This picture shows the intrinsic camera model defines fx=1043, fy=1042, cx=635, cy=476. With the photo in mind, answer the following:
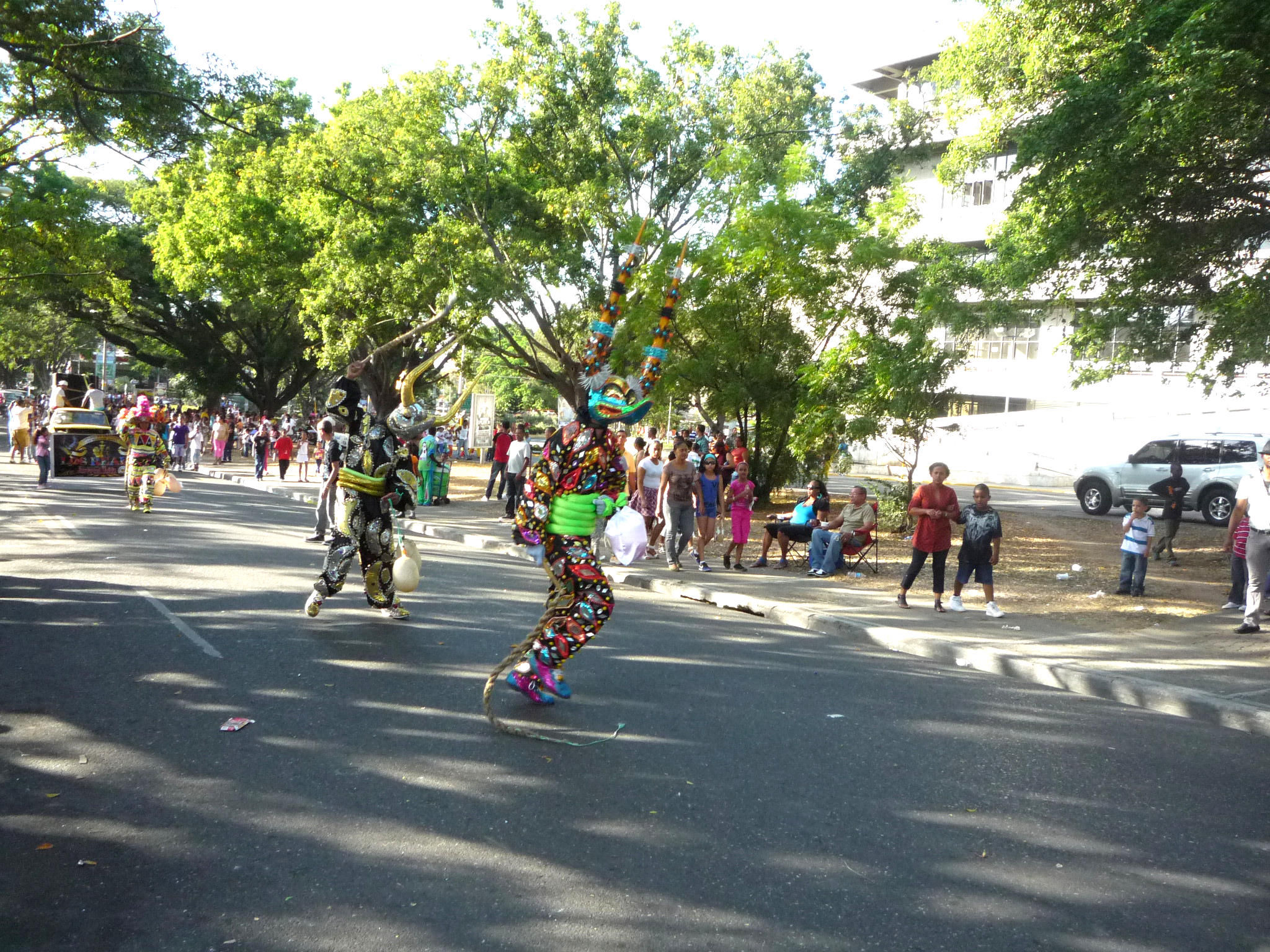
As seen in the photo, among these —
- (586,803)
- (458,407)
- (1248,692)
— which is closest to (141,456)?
(458,407)

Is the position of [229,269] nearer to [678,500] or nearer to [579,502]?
[678,500]

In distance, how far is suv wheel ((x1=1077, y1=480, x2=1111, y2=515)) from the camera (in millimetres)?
22375

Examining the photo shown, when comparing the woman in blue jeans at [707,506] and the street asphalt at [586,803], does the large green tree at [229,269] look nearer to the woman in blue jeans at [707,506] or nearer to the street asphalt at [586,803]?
the woman in blue jeans at [707,506]

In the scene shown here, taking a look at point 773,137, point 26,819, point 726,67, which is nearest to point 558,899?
point 26,819

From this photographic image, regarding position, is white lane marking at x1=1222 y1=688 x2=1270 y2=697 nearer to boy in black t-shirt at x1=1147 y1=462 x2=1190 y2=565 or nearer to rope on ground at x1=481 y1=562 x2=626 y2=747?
rope on ground at x1=481 y1=562 x2=626 y2=747

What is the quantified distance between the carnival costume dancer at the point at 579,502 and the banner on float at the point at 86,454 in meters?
20.9

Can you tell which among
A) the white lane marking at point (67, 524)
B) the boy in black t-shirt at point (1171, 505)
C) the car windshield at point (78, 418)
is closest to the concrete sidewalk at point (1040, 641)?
the boy in black t-shirt at point (1171, 505)

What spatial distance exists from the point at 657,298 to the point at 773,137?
9.55 m

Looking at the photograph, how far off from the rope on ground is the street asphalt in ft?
0.38

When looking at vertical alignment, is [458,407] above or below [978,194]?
below

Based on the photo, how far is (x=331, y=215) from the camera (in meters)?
27.0

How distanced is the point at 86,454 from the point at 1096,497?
23.1 meters

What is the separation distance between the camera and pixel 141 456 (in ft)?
58.4

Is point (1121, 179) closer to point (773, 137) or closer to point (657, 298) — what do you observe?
point (657, 298)
